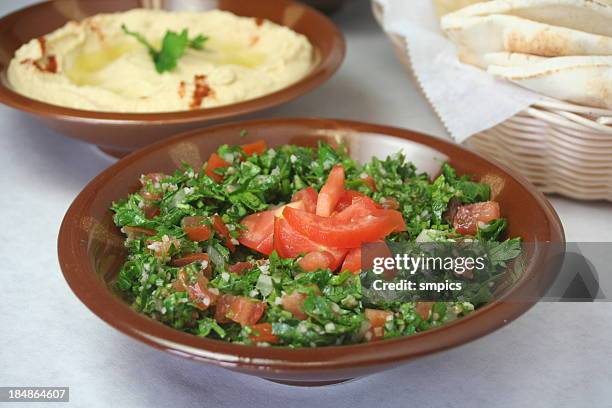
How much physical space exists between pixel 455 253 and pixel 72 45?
214 centimetres

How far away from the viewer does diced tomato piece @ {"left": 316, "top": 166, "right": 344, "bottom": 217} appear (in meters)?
2.23

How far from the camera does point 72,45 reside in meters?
3.48

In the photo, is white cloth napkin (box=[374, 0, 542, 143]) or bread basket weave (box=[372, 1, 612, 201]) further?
white cloth napkin (box=[374, 0, 542, 143])

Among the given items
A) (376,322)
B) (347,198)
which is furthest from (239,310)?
(347,198)

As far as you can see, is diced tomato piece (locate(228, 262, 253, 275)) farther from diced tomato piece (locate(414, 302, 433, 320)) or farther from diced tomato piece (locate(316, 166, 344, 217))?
diced tomato piece (locate(414, 302, 433, 320))

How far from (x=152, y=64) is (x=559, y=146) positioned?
66.2 inches

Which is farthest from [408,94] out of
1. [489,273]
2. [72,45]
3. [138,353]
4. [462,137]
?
[138,353]

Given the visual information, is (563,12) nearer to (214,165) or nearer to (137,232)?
(214,165)

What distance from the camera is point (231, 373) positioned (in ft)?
7.04

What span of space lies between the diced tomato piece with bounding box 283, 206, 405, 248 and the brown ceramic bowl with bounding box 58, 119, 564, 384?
14.2 inches

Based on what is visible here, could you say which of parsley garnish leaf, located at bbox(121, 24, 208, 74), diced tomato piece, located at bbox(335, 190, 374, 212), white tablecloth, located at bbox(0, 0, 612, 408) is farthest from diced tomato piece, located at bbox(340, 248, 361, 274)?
parsley garnish leaf, located at bbox(121, 24, 208, 74)

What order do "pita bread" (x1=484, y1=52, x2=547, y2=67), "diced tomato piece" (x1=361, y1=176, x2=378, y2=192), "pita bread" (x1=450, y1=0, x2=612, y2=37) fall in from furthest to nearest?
"pita bread" (x1=484, y1=52, x2=547, y2=67) → "pita bread" (x1=450, y1=0, x2=612, y2=37) → "diced tomato piece" (x1=361, y1=176, x2=378, y2=192)

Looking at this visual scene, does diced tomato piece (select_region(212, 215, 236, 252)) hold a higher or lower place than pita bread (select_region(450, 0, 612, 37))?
lower

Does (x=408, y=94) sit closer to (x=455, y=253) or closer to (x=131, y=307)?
(x=455, y=253)
